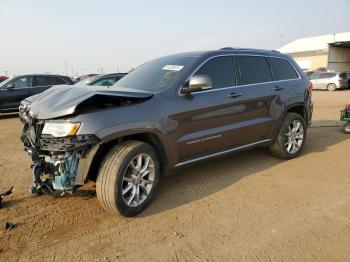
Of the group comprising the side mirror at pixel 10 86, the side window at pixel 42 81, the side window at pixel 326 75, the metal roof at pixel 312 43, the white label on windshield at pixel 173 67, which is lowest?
the side window at pixel 326 75

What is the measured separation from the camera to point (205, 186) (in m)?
4.48

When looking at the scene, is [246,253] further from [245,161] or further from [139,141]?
[245,161]

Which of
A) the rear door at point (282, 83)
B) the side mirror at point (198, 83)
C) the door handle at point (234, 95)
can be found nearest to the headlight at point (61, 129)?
the side mirror at point (198, 83)

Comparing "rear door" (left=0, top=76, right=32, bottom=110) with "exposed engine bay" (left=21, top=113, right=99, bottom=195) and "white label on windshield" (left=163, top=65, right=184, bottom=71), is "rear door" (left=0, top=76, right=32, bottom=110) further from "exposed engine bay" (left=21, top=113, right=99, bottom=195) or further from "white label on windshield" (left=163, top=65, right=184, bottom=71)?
"exposed engine bay" (left=21, top=113, right=99, bottom=195)

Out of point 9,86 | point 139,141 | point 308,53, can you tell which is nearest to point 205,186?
point 139,141

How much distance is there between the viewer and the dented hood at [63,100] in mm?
3273

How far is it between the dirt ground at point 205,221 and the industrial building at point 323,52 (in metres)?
37.8

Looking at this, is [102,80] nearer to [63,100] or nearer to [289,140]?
[289,140]

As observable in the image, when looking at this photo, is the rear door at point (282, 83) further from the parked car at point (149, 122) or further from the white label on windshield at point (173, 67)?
the white label on windshield at point (173, 67)

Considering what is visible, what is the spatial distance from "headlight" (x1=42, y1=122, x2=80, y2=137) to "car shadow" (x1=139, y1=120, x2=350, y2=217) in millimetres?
1205

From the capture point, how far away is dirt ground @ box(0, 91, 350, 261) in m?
2.96

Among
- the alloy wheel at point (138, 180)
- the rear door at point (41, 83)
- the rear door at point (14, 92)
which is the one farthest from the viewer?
the rear door at point (41, 83)

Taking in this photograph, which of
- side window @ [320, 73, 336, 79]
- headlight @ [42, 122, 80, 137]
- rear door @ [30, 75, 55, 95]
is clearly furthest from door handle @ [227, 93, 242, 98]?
side window @ [320, 73, 336, 79]

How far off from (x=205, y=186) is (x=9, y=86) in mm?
10325
